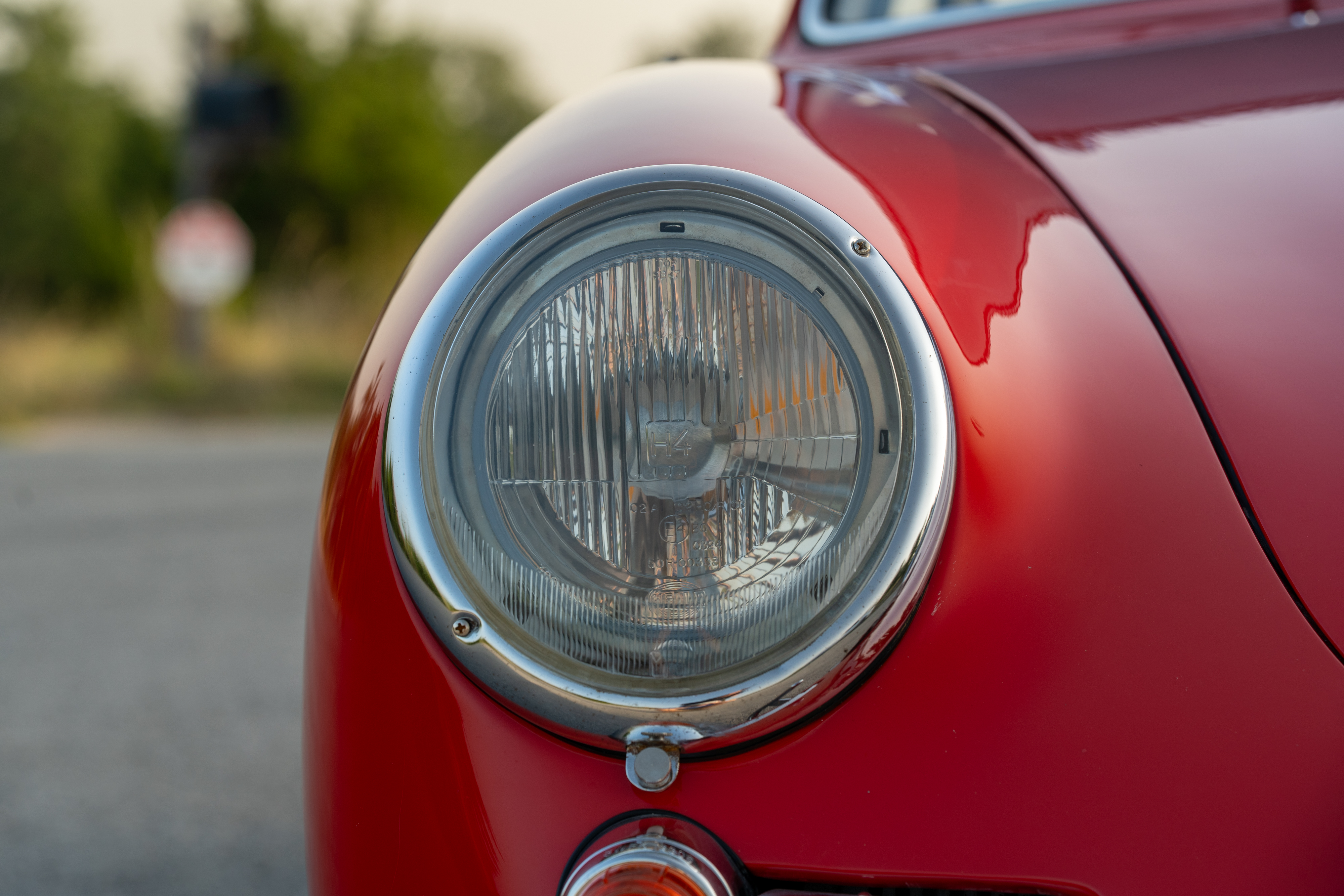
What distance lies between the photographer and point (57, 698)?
8.23ft

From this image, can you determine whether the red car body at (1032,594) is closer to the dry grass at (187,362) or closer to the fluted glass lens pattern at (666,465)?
the fluted glass lens pattern at (666,465)

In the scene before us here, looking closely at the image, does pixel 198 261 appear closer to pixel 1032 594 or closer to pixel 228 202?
pixel 228 202

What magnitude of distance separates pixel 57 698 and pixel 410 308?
2178mm

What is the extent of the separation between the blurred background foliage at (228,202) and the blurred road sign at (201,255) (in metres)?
0.70

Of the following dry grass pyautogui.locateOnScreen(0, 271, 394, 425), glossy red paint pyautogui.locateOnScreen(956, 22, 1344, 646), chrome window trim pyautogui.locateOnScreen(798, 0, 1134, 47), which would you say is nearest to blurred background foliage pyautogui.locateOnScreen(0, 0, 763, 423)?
dry grass pyautogui.locateOnScreen(0, 271, 394, 425)

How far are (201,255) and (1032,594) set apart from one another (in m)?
11.2

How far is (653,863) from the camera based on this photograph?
0.68 meters

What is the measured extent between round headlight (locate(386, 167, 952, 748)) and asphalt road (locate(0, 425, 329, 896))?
1245mm

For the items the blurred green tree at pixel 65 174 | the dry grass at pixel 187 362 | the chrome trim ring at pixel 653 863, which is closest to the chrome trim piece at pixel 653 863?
the chrome trim ring at pixel 653 863

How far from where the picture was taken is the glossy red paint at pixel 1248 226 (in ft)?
2.46

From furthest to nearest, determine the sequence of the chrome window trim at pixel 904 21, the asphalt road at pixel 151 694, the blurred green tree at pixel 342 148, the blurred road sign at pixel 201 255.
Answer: the blurred green tree at pixel 342 148 → the blurred road sign at pixel 201 255 → the asphalt road at pixel 151 694 → the chrome window trim at pixel 904 21

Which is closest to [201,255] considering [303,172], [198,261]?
[198,261]

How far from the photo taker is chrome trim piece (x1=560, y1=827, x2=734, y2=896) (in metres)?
0.68

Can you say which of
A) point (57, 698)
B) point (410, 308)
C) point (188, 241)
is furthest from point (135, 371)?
point (410, 308)
